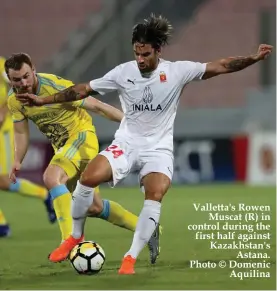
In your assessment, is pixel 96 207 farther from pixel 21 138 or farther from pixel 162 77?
pixel 162 77

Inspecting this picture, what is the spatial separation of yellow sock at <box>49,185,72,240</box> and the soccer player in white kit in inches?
12.6

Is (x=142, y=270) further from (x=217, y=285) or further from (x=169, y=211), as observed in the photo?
(x=169, y=211)

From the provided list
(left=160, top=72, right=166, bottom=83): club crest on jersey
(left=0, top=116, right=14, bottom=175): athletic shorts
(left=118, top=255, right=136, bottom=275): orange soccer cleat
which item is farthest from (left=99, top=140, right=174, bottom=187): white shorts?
(left=0, top=116, right=14, bottom=175): athletic shorts

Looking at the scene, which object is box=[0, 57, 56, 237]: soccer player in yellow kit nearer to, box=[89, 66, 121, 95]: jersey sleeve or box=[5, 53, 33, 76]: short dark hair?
box=[5, 53, 33, 76]: short dark hair

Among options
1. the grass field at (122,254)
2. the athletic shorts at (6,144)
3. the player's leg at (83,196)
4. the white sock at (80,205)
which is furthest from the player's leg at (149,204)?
the athletic shorts at (6,144)

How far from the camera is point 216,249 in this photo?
7609 mm

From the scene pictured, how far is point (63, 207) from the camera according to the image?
7.12 metres

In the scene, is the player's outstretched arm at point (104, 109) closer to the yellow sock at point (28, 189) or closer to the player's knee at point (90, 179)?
the player's knee at point (90, 179)

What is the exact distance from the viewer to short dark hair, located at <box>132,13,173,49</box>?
641 cm

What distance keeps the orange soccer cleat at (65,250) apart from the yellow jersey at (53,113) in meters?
0.94

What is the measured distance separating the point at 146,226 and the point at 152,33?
1.29m

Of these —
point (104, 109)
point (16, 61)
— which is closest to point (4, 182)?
point (104, 109)

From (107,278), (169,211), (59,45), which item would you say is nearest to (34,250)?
(107,278)

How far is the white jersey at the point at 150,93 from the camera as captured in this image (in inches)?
260
